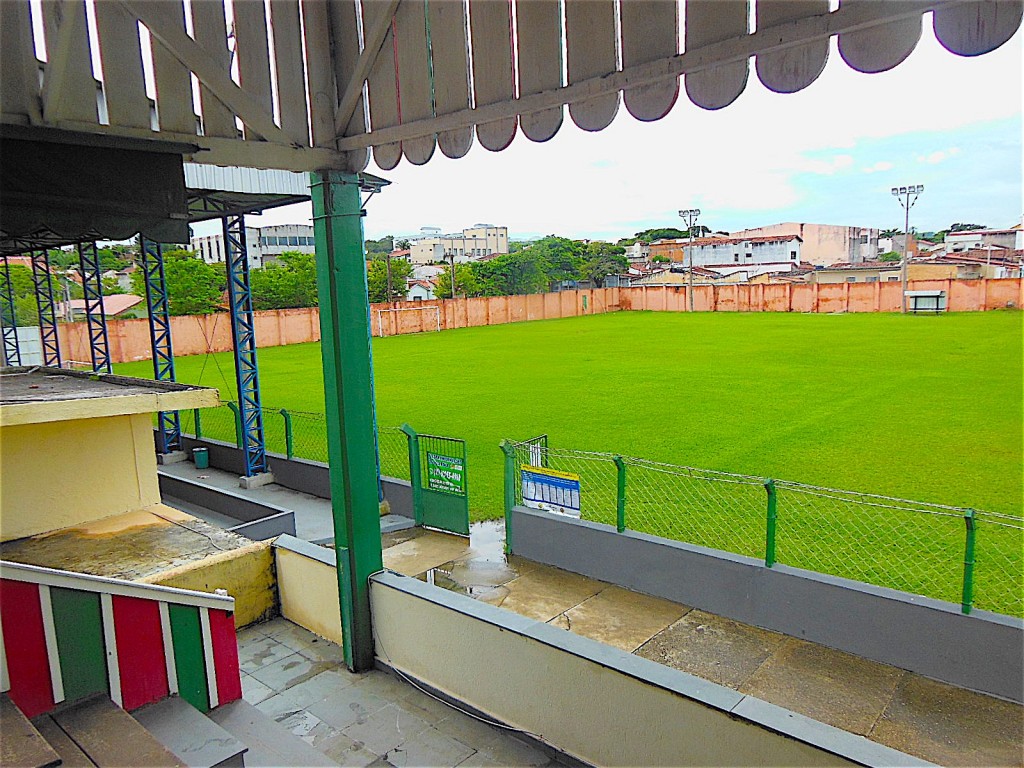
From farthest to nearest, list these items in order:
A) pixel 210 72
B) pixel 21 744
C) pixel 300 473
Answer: pixel 300 473, pixel 210 72, pixel 21 744

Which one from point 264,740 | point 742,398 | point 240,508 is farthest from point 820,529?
point 742,398

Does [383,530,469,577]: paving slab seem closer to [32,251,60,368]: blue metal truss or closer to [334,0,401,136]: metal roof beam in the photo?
[334,0,401,136]: metal roof beam

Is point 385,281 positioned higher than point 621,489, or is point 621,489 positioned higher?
point 385,281

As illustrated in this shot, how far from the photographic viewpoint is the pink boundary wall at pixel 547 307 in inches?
1388

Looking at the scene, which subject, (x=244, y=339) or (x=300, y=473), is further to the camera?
(x=244, y=339)

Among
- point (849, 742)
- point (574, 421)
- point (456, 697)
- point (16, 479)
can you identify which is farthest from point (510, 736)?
point (574, 421)

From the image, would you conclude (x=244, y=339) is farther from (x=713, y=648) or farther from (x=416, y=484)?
(x=713, y=648)

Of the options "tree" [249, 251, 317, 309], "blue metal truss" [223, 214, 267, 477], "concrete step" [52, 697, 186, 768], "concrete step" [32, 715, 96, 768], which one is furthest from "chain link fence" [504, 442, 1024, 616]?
"tree" [249, 251, 317, 309]

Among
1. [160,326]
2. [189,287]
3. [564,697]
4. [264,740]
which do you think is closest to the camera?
[264,740]

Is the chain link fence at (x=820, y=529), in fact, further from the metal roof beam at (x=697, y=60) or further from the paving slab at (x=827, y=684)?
the metal roof beam at (x=697, y=60)

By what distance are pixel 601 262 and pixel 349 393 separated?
69800 mm

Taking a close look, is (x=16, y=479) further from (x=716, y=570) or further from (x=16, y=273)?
(x=16, y=273)

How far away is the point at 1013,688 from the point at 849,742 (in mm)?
3422

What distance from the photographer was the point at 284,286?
A: 49.4 m
